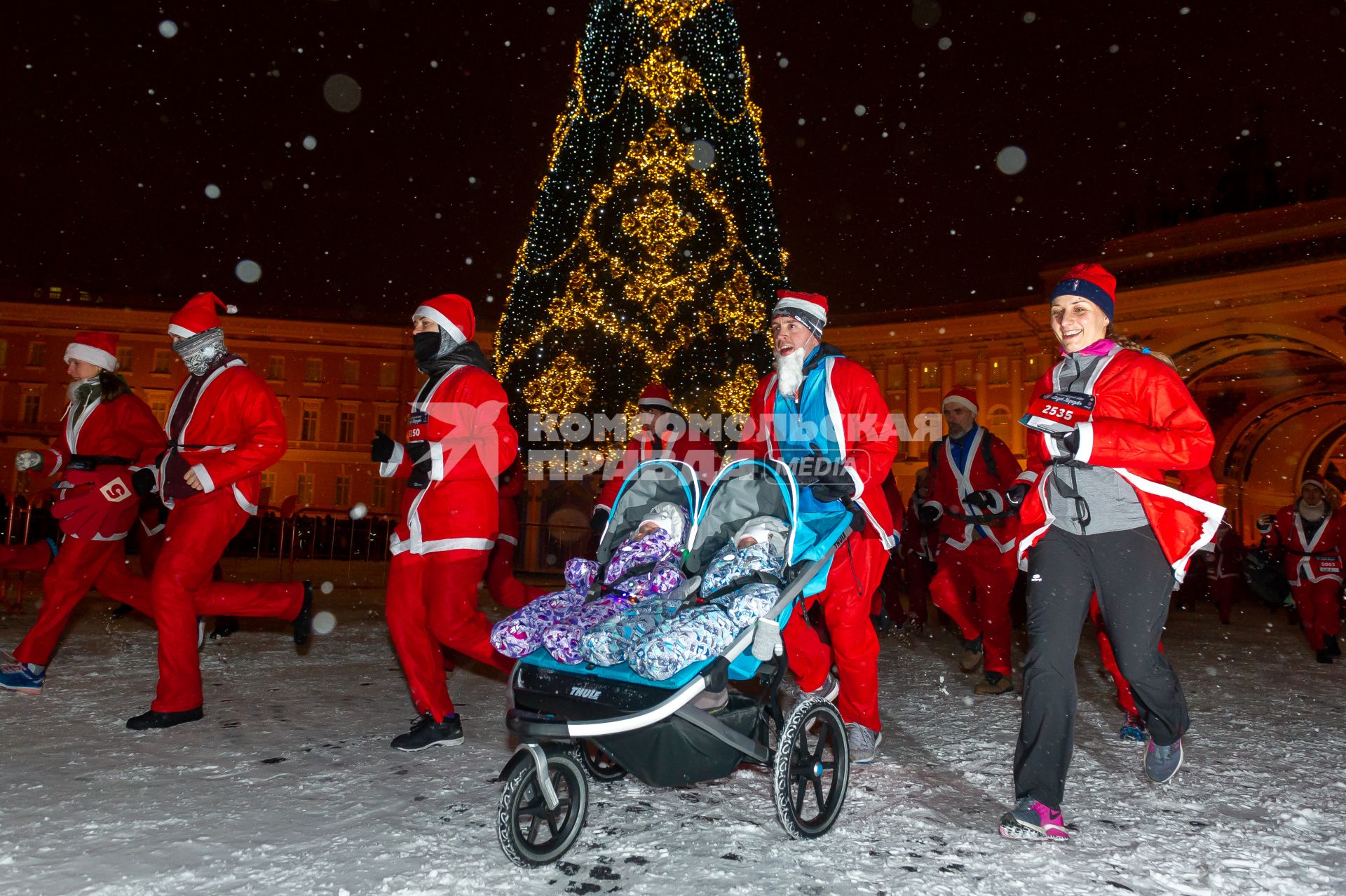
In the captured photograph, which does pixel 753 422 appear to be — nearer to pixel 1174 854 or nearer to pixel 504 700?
pixel 504 700

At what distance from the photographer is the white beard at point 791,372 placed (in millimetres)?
4441

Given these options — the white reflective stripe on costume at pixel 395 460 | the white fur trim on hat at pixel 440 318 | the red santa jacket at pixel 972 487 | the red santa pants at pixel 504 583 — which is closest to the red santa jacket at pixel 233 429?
the white reflective stripe on costume at pixel 395 460

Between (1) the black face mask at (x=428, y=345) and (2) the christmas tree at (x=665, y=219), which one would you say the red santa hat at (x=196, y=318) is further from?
(2) the christmas tree at (x=665, y=219)

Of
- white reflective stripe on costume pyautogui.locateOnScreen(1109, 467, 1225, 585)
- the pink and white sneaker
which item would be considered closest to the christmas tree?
white reflective stripe on costume pyautogui.locateOnScreen(1109, 467, 1225, 585)

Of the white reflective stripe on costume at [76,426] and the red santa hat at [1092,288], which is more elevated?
the red santa hat at [1092,288]

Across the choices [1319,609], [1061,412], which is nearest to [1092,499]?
[1061,412]

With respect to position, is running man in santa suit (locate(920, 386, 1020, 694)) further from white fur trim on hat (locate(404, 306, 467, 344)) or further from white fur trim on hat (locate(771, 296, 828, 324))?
white fur trim on hat (locate(404, 306, 467, 344))

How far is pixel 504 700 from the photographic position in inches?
214

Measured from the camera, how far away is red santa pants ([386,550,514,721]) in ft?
13.8

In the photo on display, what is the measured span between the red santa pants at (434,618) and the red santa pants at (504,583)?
2.55 meters

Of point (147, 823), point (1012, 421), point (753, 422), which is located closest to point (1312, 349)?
point (1012, 421)

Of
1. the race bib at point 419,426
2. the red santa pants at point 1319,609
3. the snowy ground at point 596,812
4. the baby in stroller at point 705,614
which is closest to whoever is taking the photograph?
the snowy ground at point 596,812

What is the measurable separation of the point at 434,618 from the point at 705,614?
178 centimetres

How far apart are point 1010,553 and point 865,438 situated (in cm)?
276
